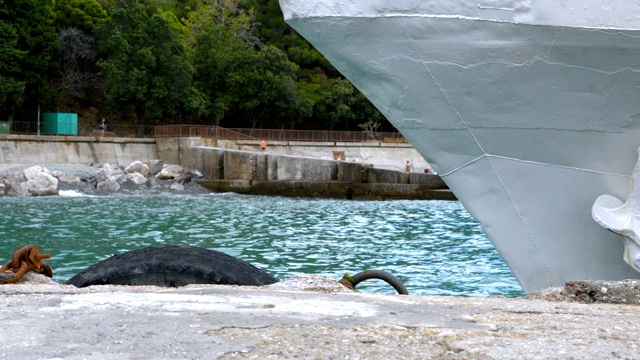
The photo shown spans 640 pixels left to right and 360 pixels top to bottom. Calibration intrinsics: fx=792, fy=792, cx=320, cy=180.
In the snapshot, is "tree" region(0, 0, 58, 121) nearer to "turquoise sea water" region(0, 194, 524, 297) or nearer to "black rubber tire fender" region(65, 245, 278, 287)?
"turquoise sea water" region(0, 194, 524, 297)

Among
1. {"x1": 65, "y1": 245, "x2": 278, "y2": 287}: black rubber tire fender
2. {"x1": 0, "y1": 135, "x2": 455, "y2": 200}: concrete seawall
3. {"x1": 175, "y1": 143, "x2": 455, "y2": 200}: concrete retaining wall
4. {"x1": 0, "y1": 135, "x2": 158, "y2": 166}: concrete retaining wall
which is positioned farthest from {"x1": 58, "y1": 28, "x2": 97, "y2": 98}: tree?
{"x1": 65, "y1": 245, "x2": 278, "y2": 287}: black rubber tire fender

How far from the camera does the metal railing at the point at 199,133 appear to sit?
1658 inches

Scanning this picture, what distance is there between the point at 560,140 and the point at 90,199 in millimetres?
26004

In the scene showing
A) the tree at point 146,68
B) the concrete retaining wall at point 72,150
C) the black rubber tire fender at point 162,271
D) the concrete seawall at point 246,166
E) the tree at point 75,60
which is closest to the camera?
the black rubber tire fender at point 162,271

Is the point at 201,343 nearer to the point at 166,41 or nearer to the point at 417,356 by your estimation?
the point at 417,356

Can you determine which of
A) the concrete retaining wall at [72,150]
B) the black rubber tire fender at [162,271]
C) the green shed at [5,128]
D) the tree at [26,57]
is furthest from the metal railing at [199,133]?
the black rubber tire fender at [162,271]

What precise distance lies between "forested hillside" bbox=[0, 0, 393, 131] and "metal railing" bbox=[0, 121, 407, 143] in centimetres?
142

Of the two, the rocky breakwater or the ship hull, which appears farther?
the rocky breakwater

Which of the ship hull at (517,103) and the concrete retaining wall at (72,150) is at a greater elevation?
the ship hull at (517,103)

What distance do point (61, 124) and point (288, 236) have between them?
28162mm

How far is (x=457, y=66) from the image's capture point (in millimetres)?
6215

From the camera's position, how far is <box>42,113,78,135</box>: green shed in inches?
1658

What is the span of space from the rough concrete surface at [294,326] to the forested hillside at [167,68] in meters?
37.4

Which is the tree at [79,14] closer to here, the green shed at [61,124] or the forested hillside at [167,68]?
the forested hillside at [167,68]
